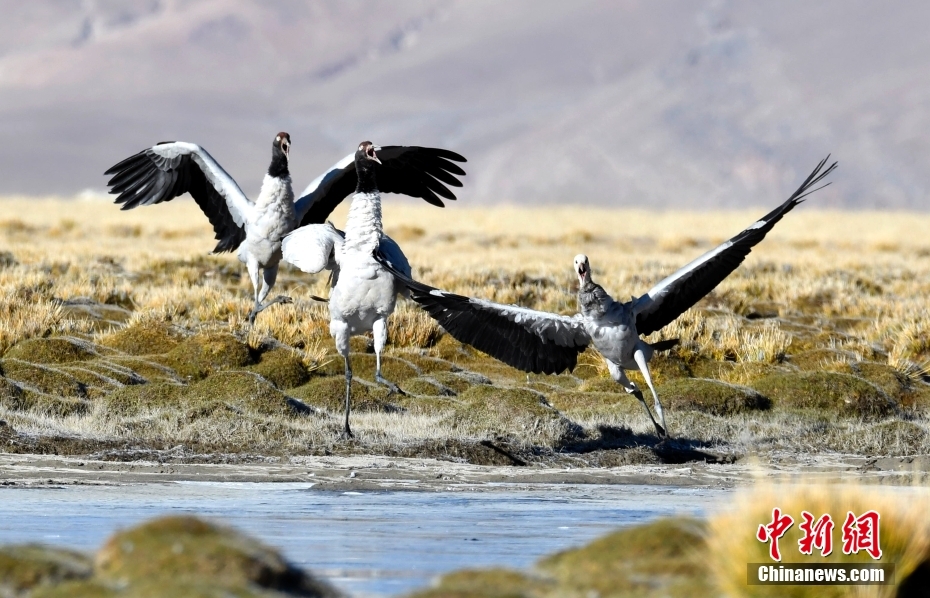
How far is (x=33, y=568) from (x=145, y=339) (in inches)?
477

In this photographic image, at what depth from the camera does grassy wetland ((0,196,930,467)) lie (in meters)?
13.3

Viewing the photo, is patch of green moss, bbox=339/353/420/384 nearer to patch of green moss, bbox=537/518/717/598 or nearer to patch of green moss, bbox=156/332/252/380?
patch of green moss, bbox=156/332/252/380

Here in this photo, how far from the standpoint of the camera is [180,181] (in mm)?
14711

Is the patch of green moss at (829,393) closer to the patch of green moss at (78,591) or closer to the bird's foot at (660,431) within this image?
the bird's foot at (660,431)

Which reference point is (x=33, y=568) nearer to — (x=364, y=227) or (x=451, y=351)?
(x=364, y=227)

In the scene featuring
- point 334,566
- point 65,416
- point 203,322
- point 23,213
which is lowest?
point 334,566

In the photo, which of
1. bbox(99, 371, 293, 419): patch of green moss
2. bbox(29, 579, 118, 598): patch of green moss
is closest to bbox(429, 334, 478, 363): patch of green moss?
bbox(99, 371, 293, 419): patch of green moss

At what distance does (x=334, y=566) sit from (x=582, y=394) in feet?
29.4

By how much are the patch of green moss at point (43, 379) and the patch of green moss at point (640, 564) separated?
9.39m

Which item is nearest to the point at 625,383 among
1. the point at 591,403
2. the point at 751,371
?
the point at 591,403

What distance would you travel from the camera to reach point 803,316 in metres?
23.0

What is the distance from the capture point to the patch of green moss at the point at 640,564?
571cm

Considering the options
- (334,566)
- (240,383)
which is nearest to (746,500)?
(334,566)

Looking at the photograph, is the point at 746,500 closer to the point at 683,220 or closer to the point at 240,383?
the point at 240,383
